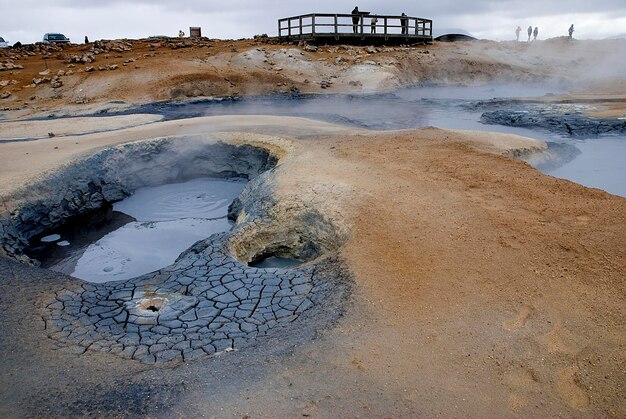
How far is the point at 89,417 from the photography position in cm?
296

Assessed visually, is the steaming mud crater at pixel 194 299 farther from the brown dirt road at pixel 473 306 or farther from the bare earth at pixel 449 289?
the brown dirt road at pixel 473 306

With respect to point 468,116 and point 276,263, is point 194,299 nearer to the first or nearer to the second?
point 276,263

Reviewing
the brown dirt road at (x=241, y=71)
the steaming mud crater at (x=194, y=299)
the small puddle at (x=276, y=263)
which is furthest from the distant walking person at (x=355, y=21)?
the small puddle at (x=276, y=263)

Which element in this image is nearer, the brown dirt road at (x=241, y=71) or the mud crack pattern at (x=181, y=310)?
the mud crack pattern at (x=181, y=310)

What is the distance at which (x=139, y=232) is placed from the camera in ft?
25.7

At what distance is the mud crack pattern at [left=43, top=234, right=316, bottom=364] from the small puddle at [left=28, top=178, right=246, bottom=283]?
5.33 feet

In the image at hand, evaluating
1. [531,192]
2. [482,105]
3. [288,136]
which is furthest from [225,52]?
[531,192]

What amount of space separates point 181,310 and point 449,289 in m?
2.40

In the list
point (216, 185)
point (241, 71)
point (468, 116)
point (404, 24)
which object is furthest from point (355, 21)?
point (216, 185)

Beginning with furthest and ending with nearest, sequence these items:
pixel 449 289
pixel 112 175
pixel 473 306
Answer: pixel 112 175, pixel 449 289, pixel 473 306

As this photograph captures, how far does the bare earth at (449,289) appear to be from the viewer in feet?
9.96

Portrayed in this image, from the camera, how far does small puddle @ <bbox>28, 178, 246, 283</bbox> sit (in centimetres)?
662

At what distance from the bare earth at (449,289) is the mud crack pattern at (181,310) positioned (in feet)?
1.26

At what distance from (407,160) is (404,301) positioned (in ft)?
11.7
